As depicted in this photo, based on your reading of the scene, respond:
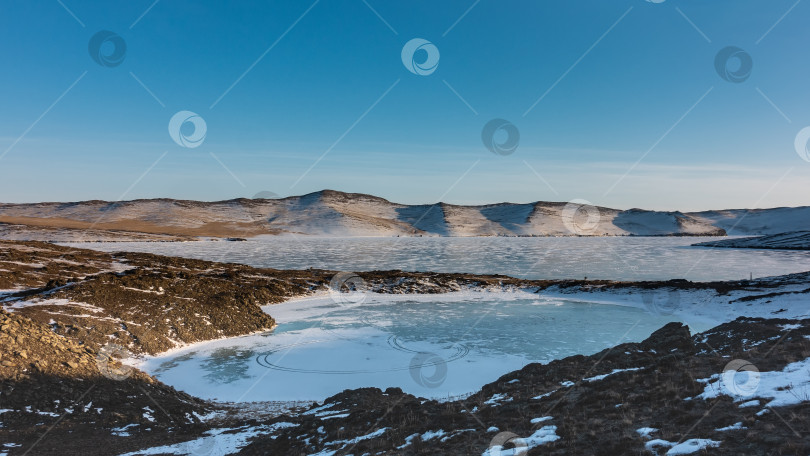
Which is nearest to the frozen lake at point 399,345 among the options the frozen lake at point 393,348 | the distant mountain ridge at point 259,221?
the frozen lake at point 393,348

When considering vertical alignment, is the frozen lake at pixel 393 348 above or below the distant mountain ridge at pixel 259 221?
below

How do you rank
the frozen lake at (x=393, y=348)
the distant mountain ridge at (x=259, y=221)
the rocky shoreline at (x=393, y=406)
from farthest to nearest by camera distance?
the distant mountain ridge at (x=259, y=221) → the frozen lake at (x=393, y=348) → the rocky shoreline at (x=393, y=406)

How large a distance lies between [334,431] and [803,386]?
26.1 feet

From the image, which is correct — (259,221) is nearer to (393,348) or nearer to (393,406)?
(393,348)

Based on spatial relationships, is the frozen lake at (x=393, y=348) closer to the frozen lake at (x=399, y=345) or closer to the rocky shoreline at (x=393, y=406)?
Answer: the frozen lake at (x=399, y=345)

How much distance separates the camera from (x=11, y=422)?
9.66m

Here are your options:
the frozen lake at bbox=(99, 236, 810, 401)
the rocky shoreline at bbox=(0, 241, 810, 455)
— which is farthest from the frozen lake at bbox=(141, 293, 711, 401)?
the rocky shoreline at bbox=(0, 241, 810, 455)

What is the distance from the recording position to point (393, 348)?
17.3 m

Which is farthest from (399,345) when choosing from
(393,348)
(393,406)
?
(393,406)

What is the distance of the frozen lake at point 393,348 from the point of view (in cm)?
1380

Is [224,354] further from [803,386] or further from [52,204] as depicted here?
[52,204]

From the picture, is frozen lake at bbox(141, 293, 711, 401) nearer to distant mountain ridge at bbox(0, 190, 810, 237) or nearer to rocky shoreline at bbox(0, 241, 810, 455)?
rocky shoreline at bbox(0, 241, 810, 455)

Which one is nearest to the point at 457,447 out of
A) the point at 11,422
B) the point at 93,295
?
the point at 11,422

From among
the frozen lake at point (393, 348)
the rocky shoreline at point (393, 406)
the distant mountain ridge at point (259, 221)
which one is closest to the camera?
the rocky shoreline at point (393, 406)
